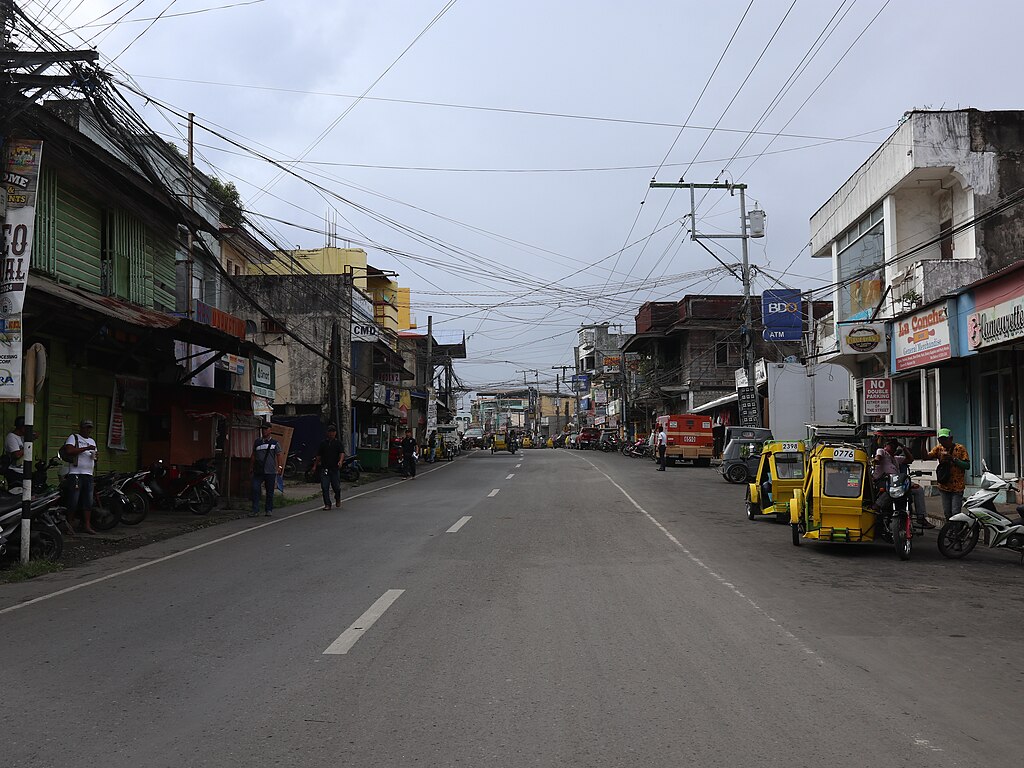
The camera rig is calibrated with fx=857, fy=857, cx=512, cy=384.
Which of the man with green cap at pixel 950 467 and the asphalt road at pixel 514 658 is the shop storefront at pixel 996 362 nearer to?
the man with green cap at pixel 950 467

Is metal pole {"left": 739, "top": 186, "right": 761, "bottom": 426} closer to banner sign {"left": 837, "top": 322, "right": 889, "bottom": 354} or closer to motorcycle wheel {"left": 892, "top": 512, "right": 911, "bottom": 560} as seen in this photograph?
banner sign {"left": 837, "top": 322, "right": 889, "bottom": 354}

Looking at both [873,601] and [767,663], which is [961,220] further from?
[767,663]

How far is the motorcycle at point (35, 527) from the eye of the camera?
1101 cm

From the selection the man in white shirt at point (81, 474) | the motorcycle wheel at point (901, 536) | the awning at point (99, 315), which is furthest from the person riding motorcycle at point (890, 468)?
the man in white shirt at point (81, 474)

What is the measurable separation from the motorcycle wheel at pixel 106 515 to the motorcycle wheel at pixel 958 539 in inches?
529

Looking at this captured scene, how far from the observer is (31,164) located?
460 inches

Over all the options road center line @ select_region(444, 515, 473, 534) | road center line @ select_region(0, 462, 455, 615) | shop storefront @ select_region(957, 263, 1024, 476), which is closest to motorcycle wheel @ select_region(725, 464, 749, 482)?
shop storefront @ select_region(957, 263, 1024, 476)

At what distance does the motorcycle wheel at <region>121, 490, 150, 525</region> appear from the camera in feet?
51.7

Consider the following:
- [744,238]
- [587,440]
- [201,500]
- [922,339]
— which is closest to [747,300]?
[744,238]

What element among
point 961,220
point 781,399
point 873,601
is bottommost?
point 873,601

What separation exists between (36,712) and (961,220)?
22831 mm

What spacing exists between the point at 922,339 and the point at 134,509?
17929 mm

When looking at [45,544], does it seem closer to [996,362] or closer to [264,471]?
[264,471]

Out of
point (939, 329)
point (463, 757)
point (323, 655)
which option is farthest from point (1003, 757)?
point (939, 329)
